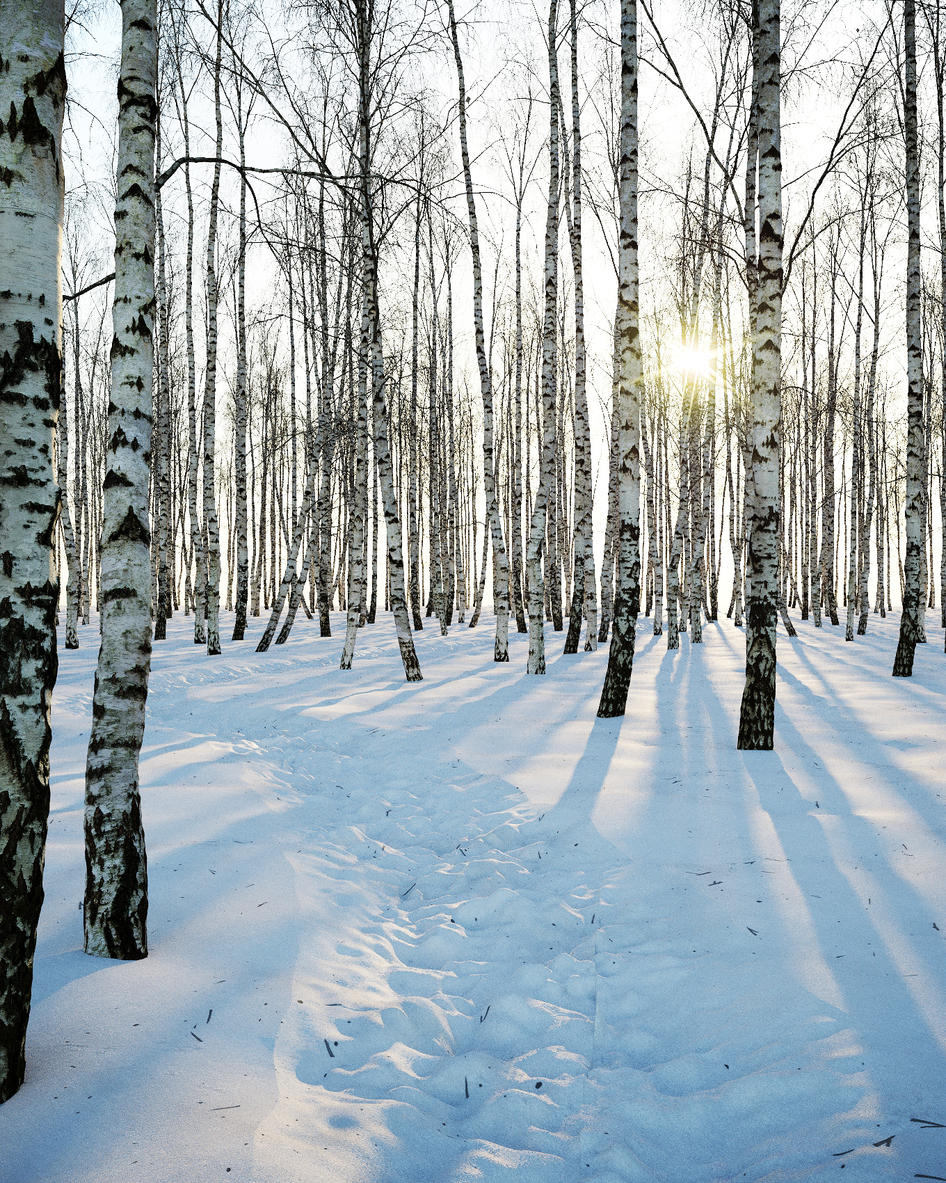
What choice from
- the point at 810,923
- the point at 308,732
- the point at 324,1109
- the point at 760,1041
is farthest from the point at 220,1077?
the point at 308,732

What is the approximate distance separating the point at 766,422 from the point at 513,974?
15.4 ft

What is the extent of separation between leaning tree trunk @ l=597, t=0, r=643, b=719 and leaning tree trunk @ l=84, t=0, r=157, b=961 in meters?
4.76

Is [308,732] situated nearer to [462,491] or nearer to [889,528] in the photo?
[462,491]

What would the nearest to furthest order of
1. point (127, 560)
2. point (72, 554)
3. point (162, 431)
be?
point (127, 560), point (72, 554), point (162, 431)

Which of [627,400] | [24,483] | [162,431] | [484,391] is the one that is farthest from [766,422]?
[162,431]

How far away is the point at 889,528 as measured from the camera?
29312mm

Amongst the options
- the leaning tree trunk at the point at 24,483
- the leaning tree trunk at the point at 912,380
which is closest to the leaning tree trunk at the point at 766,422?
the leaning tree trunk at the point at 912,380

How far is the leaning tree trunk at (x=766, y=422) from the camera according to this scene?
541 cm

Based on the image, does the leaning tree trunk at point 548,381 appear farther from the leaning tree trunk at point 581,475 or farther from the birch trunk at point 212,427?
the birch trunk at point 212,427

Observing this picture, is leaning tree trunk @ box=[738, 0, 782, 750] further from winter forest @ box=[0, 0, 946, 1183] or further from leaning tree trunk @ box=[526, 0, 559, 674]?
leaning tree trunk @ box=[526, 0, 559, 674]

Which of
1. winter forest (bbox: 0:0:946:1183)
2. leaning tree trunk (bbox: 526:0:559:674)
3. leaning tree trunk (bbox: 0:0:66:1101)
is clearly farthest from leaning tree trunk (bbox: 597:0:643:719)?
leaning tree trunk (bbox: 0:0:66:1101)

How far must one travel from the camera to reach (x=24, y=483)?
6.23 feet

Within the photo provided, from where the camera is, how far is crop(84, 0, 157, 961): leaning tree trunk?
2.63 m

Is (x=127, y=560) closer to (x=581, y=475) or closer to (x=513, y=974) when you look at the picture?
(x=513, y=974)
